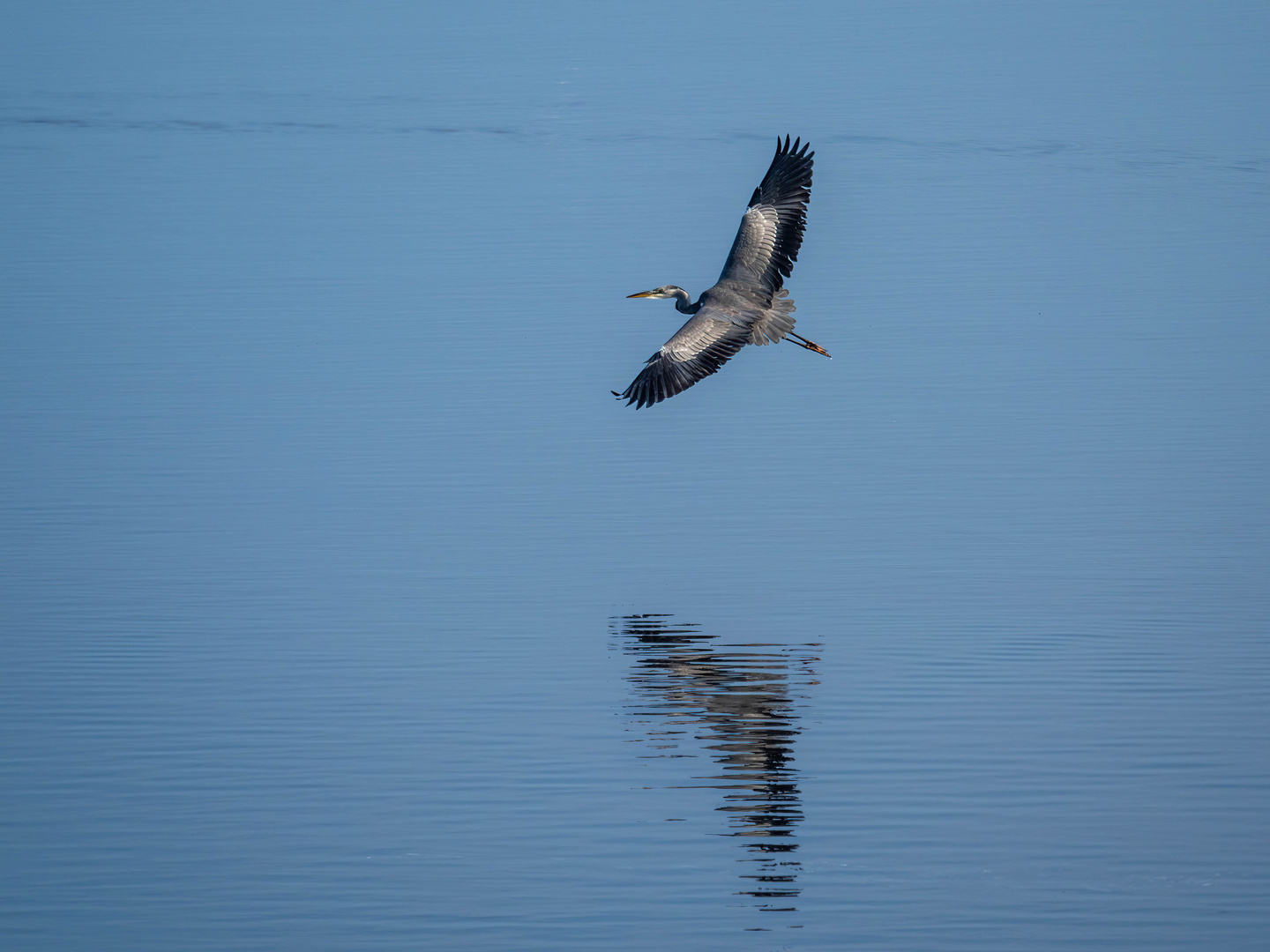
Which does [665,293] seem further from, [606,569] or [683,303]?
[606,569]

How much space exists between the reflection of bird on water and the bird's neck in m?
3.83

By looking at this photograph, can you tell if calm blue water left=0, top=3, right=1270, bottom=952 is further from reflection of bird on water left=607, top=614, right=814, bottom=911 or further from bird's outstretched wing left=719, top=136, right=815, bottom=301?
bird's outstretched wing left=719, top=136, right=815, bottom=301

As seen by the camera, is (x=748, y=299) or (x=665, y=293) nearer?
(x=748, y=299)

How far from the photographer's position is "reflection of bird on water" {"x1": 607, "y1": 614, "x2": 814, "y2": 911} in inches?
381

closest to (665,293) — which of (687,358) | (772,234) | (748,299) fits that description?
(772,234)

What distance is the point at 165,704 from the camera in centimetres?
1162

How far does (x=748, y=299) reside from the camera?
15.6 m

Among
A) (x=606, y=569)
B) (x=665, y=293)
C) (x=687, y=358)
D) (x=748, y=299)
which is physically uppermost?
(x=665, y=293)

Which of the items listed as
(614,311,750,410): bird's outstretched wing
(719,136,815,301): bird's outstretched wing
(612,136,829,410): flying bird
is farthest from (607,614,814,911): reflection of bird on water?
(719,136,815,301): bird's outstretched wing

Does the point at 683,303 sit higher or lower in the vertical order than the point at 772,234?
lower

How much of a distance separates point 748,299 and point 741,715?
16.5 feet

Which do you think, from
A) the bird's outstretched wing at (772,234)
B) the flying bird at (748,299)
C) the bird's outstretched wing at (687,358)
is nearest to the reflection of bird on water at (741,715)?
the bird's outstretched wing at (687,358)

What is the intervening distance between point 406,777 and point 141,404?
8.54 meters

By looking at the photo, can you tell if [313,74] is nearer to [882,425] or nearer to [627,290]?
[627,290]
